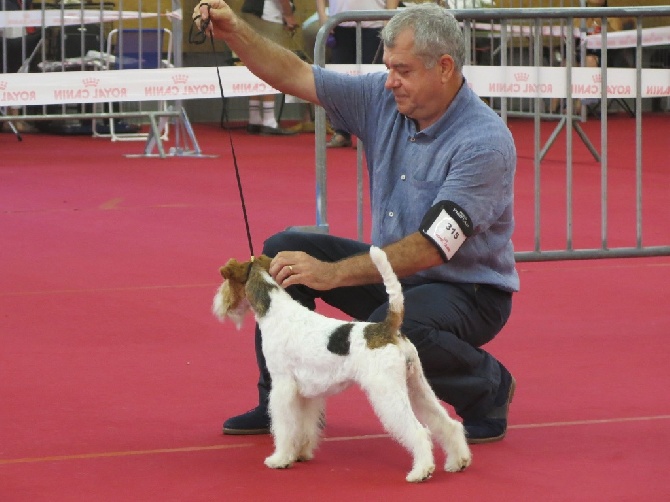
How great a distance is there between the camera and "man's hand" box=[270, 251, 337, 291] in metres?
3.26

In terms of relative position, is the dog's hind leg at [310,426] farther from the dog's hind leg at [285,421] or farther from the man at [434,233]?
the man at [434,233]

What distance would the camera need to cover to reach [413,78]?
3.48 meters

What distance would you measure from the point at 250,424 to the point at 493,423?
0.68 m

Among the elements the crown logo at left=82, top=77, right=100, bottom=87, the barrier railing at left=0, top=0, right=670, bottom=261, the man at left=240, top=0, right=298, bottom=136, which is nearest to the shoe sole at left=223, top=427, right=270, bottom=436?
the barrier railing at left=0, top=0, right=670, bottom=261

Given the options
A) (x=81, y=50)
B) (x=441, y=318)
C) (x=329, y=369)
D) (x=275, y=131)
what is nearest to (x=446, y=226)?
(x=441, y=318)

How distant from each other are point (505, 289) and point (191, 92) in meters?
6.50

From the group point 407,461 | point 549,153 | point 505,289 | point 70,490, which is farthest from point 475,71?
point 549,153

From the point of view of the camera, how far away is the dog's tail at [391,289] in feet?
9.86

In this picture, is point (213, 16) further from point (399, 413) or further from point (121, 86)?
point (121, 86)

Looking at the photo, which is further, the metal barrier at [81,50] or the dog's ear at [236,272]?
the metal barrier at [81,50]

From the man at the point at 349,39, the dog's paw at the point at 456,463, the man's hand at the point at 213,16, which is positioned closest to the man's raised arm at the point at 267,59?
the man's hand at the point at 213,16

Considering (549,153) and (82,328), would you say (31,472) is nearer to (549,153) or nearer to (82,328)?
(82,328)

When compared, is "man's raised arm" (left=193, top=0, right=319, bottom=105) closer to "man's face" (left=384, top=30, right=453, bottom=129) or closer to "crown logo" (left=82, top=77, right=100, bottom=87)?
"man's face" (left=384, top=30, right=453, bottom=129)

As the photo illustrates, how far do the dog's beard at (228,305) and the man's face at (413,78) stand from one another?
708mm
